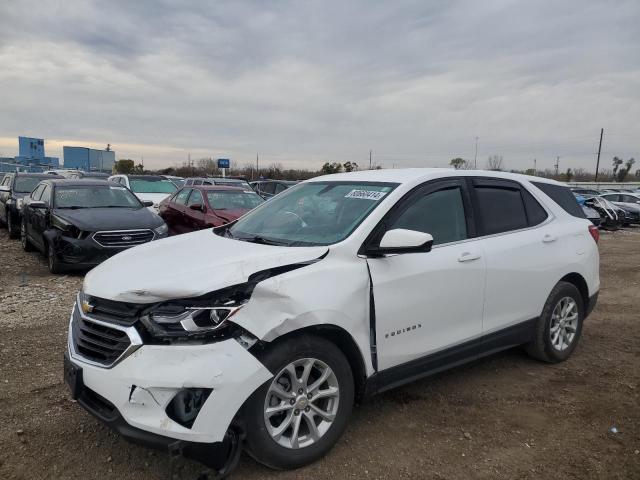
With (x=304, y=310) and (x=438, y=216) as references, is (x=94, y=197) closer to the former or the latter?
(x=438, y=216)

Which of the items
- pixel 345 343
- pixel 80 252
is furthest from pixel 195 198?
pixel 345 343

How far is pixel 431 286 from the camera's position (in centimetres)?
348

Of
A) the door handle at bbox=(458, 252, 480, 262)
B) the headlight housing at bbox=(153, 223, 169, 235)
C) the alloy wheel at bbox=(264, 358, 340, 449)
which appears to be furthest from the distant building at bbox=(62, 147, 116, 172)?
the alloy wheel at bbox=(264, 358, 340, 449)

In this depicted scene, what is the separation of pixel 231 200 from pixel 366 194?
777 cm

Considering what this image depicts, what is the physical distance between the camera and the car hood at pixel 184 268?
8.84 ft

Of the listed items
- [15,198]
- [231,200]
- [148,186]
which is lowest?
[15,198]

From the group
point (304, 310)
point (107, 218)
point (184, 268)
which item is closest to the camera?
point (304, 310)

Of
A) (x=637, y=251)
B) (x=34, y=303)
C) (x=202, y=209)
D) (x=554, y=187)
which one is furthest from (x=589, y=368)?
(x=637, y=251)

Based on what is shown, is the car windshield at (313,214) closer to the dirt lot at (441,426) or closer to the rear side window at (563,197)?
the dirt lot at (441,426)

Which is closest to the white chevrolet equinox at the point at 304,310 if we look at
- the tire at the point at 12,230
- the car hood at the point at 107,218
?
the car hood at the point at 107,218

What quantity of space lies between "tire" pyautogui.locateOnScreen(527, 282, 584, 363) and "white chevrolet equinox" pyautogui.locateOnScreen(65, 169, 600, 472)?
0.08m

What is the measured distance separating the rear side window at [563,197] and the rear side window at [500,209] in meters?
0.51

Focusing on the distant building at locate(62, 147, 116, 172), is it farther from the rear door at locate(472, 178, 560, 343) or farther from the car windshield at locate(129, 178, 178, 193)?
the rear door at locate(472, 178, 560, 343)

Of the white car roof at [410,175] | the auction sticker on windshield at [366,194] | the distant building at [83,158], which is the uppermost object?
the distant building at [83,158]
